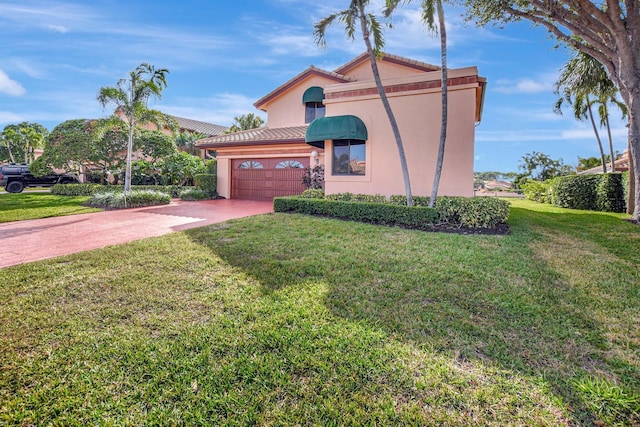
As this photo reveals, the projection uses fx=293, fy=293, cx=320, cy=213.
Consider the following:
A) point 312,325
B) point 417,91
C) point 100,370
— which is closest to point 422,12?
point 417,91

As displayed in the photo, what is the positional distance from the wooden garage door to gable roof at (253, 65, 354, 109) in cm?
519

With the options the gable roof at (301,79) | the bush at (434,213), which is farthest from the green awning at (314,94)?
the bush at (434,213)

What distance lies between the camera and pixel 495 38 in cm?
1388

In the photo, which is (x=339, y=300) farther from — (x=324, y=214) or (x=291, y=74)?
(x=291, y=74)

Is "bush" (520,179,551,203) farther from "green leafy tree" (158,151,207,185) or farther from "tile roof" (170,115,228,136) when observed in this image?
"tile roof" (170,115,228,136)

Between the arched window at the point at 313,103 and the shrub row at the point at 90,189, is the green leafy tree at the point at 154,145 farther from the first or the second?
the arched window at the point at 313,103

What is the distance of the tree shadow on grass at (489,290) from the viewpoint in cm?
318

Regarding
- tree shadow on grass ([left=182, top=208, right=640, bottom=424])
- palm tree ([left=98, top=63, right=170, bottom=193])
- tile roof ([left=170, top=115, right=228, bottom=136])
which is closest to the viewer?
tree shadow on grass ([left=182, top=208, right=640, bottom=424])

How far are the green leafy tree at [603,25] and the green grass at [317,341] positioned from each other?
9.00 m

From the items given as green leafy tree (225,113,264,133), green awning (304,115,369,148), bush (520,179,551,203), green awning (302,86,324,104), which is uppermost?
green leafy tree (225,113,264,133)

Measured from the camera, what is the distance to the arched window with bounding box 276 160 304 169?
1889cm

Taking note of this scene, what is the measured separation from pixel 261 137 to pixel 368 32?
9795 mm

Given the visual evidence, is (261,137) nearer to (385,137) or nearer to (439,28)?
(385,137)

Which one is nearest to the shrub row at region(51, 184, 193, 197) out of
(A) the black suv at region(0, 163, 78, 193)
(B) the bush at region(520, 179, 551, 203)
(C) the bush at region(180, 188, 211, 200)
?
(C) the bush at region(180, 188, 211, 200)
